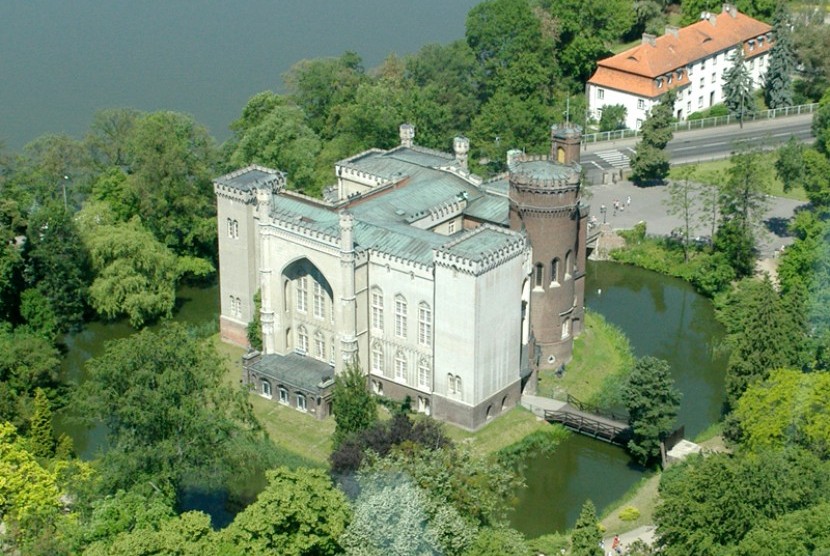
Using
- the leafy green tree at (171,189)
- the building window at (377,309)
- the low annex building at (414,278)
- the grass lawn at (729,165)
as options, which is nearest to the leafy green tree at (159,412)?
the low annex building at (414,278)

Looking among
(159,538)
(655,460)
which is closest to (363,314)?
(655,460)

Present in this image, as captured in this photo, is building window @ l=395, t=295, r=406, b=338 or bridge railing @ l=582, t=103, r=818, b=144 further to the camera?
bridge railing @ l=582, t=103, r=818, b=144

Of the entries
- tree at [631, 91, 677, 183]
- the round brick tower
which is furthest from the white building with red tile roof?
the round brick tower

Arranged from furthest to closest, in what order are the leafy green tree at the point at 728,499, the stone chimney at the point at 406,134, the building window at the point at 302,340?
the stone chimney at the point at 406,134
the building window at the point at 302,340
the leafy green tree at the point at 728,499

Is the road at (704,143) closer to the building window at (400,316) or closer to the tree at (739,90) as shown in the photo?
the tree at (739,90)

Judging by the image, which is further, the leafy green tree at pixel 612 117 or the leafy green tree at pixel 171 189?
the leafy green tree at pixel 612 117

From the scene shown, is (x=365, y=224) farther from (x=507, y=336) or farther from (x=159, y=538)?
(x=159, y=538)

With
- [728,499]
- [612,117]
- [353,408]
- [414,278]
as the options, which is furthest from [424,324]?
[612,117]

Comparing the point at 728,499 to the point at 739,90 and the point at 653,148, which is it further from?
the point at 739,90

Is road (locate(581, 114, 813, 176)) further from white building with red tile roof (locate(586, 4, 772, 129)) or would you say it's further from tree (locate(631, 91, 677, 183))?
white building with red tile roof (locate(586, 4, 772, 129))
